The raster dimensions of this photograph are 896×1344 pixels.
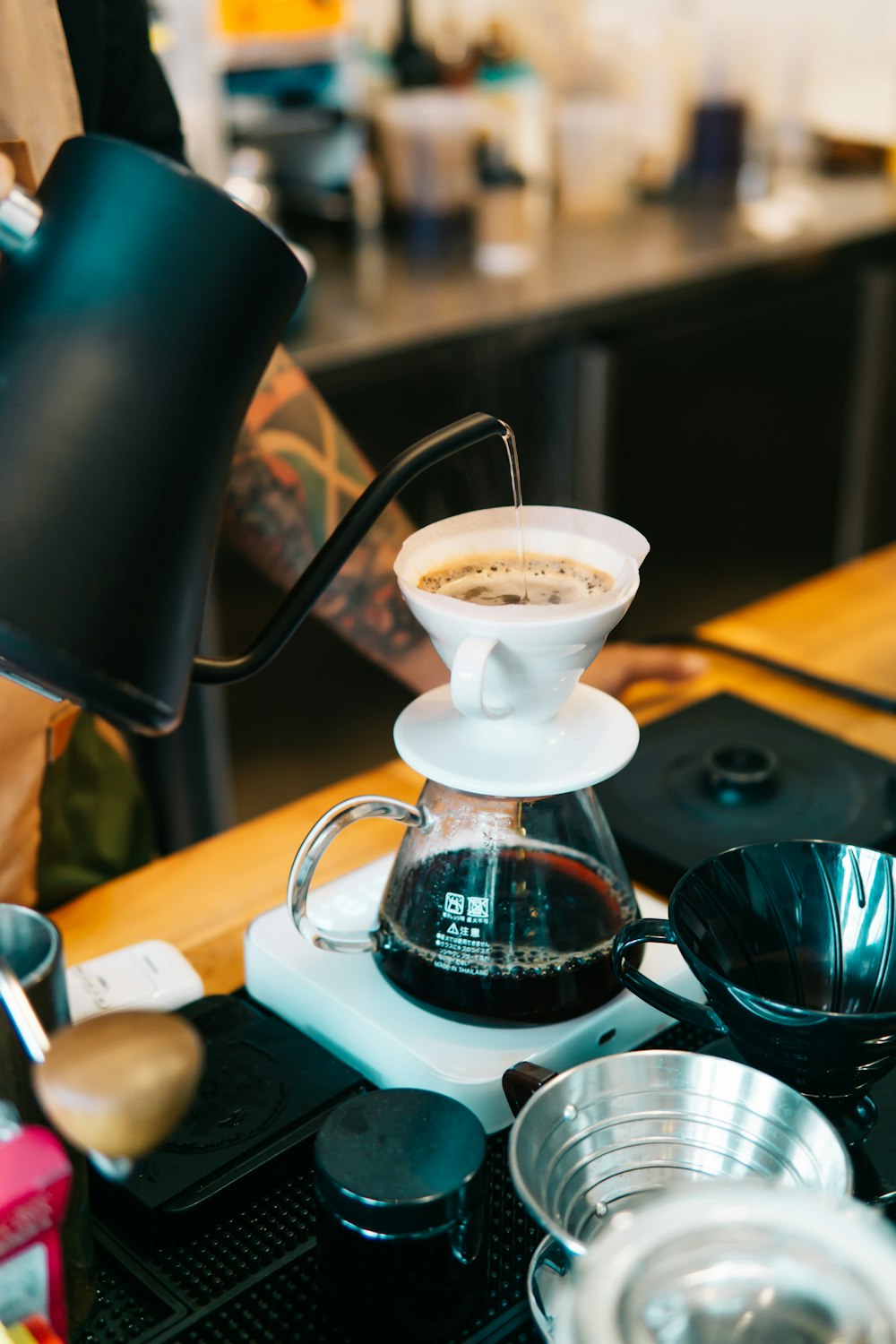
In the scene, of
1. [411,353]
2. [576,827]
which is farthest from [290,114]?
[576,827]

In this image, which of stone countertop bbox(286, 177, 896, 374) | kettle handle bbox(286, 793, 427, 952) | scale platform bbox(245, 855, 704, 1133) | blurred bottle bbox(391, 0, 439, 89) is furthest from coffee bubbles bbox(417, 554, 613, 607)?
blurred bottle bbox(391, 0, 439, 89)

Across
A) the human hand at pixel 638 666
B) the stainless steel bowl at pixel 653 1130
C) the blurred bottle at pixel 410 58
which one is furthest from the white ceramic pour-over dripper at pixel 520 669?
the blurred bottle at pixel 410 58

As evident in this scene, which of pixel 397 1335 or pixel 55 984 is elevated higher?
pixel 55 984

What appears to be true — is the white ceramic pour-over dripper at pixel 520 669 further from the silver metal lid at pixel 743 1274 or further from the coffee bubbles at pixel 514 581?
the silver metal lid at pixel 743 1274

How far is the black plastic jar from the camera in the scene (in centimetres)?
55

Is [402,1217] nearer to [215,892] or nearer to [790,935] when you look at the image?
[790,935]

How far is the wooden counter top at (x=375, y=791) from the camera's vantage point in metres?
0.91

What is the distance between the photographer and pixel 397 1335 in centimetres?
58

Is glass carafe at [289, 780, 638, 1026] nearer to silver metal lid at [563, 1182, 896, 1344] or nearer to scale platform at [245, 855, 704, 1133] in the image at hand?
scale platform at [245, 855, 704, 1133]

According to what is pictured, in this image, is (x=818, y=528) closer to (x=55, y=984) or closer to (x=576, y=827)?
(x=576, y=827)

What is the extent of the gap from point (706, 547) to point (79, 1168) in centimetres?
221

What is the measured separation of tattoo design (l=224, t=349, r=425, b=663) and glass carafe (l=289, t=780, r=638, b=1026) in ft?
1.17

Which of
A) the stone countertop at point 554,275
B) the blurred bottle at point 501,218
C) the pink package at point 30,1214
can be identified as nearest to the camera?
the pink package at point 30,1214

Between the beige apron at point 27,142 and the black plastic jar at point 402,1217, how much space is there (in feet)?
1.45
